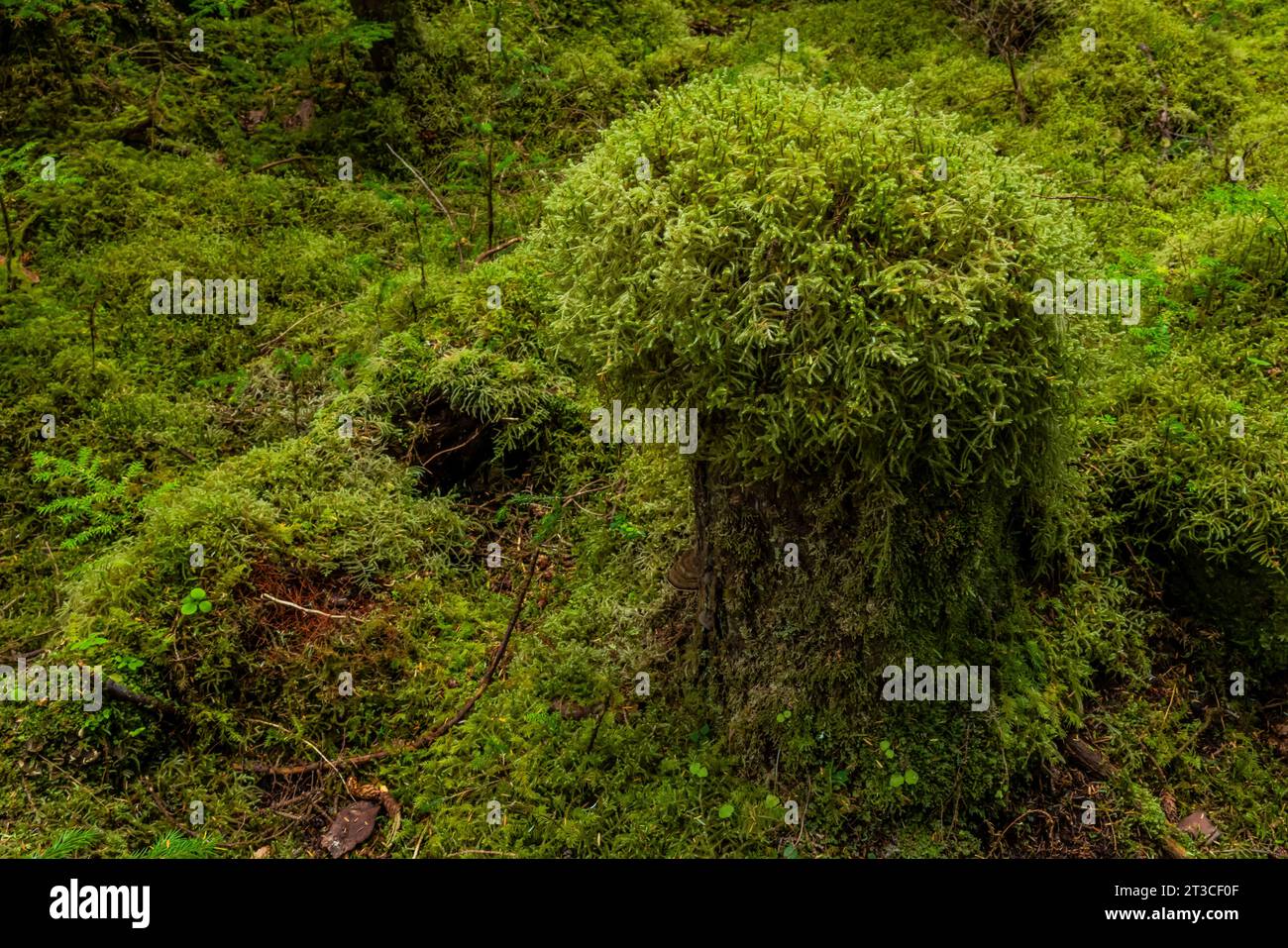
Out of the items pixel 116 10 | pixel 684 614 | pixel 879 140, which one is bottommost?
pixel 684 614

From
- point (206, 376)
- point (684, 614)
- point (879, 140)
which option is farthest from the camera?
point (206, 376)

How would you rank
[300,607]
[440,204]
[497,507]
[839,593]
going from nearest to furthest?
[839,593] < [300,607] < [497,507] < [440,204]

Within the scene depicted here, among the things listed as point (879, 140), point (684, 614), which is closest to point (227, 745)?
point (684, 614)

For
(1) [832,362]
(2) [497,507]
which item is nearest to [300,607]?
(2) [497,507]

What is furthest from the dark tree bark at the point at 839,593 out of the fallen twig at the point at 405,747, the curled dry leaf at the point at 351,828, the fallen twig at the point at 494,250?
the fallen twig at the point at 494,250

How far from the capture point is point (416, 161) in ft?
23.4

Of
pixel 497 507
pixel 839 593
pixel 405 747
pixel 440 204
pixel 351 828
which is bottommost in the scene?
pixel 351 828

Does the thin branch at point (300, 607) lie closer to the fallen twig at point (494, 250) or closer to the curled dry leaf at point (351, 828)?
the curled dry leaf at point (351, 828)

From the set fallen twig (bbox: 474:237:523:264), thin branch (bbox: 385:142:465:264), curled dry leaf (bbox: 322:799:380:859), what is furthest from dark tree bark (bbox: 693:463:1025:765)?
thin branch (bbox: 385:142:465:264)

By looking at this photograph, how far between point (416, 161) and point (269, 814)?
521 centimetres

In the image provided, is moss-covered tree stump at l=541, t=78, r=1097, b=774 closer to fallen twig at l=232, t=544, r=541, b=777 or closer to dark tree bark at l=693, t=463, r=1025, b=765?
dark tree bark at l=693, t=463, r=1025, b=765

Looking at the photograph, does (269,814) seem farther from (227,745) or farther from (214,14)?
(214,14)

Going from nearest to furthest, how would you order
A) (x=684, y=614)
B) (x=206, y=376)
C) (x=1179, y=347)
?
(x=684, y=614) < (x=1179, y=347) < (x=206, y=376)

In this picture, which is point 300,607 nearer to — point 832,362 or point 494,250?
point 832,362
